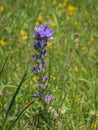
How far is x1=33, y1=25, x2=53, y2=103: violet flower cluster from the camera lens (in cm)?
255

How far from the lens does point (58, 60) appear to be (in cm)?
362

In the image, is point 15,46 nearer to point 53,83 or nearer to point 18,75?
point 18,75

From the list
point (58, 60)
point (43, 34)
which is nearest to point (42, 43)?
point (43, 34)

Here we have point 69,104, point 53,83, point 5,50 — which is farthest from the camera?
point 5,50

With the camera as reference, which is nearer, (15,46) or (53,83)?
(53,83)

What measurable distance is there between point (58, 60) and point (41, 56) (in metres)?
1.07

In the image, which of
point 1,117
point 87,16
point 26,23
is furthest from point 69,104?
point 87,16

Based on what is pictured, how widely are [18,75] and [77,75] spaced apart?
1.50 feet

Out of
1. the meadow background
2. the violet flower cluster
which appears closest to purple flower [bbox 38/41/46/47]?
the violet flower cluster

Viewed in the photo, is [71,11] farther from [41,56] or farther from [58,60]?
[41,56]

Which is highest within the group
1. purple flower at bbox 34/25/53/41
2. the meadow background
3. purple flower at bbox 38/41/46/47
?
purple flower at bbox 34/25/53/41

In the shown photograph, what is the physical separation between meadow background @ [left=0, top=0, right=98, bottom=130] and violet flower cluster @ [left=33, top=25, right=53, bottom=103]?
0.05 metres

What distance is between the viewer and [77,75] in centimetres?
341

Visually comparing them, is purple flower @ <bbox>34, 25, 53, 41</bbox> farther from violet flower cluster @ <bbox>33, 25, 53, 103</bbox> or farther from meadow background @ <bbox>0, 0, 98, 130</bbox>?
meadow background @ <bbox>0, 0, 98, 130</bbox>
